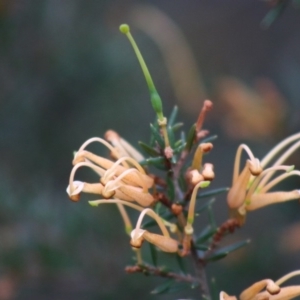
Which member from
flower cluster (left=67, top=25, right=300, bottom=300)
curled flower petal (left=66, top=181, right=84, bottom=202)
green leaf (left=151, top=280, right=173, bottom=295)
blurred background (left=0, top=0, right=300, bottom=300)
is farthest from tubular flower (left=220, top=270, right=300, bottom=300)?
blurred background (left=0, top=0, right=300, bottom=300)

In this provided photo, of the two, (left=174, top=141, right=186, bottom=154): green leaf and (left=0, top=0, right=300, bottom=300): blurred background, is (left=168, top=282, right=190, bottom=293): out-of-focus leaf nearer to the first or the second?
(left=174, top=141, right=186, bottom=154): green leaf

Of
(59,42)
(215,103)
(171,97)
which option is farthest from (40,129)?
(171,97)

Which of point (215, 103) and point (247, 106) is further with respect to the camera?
point (215, 103)

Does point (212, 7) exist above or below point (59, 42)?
above

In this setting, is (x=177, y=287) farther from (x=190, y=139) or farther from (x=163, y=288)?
(x=190, y=139)

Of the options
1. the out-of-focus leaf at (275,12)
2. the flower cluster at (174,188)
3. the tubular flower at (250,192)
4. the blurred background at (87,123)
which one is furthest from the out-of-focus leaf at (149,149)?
the blurred background at (87,123)

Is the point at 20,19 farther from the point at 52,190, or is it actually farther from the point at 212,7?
the point at 212,7

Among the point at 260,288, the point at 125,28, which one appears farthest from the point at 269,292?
the point at 125,28

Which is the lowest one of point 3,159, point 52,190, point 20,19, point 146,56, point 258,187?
point 258,187

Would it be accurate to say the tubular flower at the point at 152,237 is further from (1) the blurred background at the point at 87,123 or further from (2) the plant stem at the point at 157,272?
(1) the blurred background at the point at 87,123
